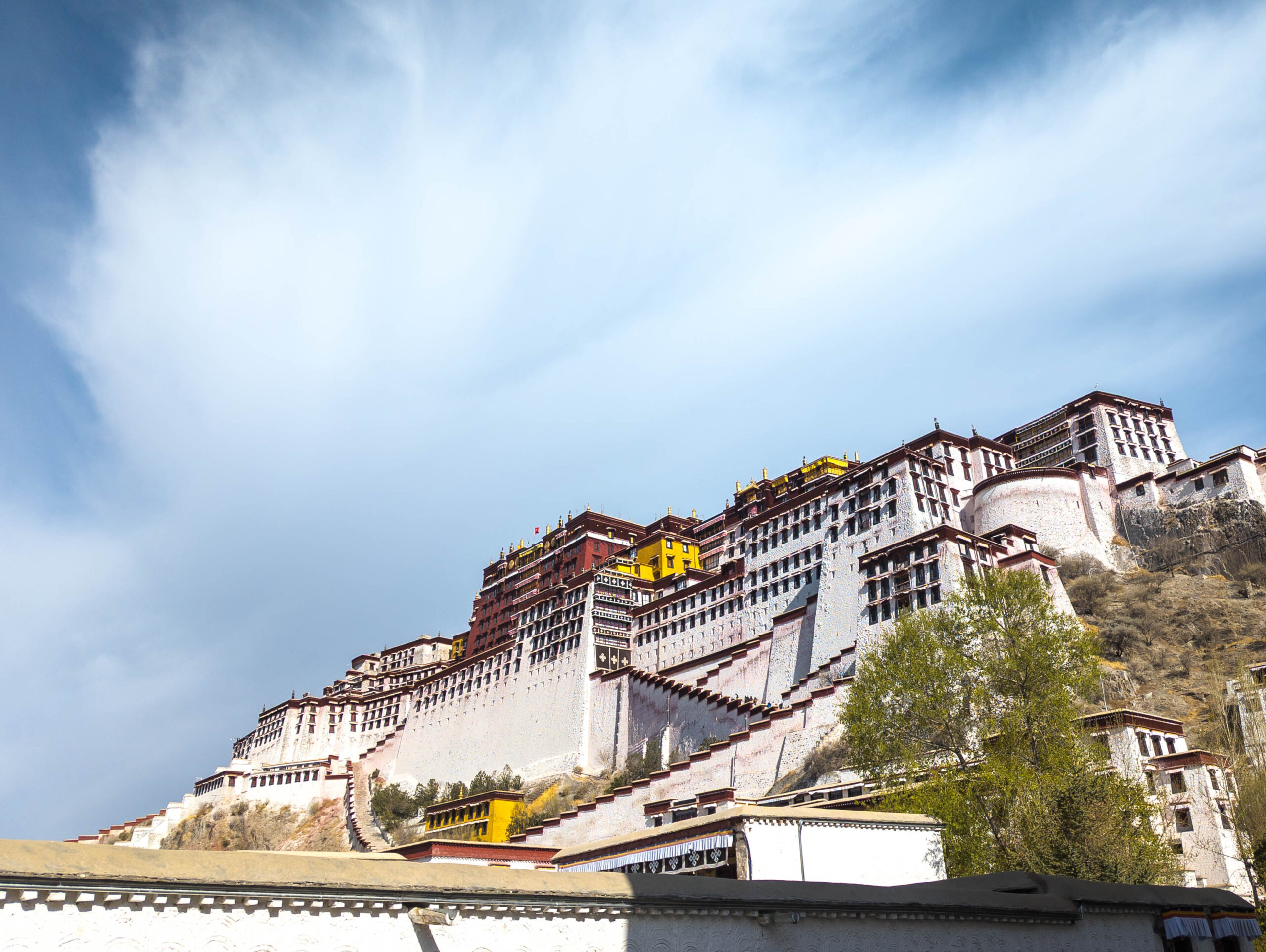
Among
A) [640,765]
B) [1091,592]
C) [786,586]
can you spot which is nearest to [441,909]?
[640,765]

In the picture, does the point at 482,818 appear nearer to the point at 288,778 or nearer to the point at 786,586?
the point at 786,586

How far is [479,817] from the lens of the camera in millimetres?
48094

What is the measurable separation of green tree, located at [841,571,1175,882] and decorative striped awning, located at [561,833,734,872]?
25.1 feet

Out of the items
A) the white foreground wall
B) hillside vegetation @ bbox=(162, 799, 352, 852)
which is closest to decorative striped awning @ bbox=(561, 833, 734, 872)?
the white foreground wall

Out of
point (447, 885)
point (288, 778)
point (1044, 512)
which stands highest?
point (1044, 512)

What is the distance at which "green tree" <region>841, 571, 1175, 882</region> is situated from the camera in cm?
2141

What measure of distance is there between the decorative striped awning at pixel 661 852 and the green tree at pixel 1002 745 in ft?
25.1

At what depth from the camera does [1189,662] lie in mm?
39938

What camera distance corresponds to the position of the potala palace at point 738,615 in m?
42.6

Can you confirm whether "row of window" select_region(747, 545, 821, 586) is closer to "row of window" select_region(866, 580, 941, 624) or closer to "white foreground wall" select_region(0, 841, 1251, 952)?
"row of window" select_region(866, 580, 941, 624)

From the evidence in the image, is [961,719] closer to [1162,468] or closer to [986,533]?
[986,533]

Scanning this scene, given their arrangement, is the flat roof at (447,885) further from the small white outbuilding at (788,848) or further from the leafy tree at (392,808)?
the leafy tree at (392,808)

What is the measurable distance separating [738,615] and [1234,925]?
4217cm

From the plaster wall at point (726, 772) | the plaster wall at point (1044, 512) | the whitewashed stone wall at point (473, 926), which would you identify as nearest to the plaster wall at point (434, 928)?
the whitewashed stone wall at point (473, 926)
